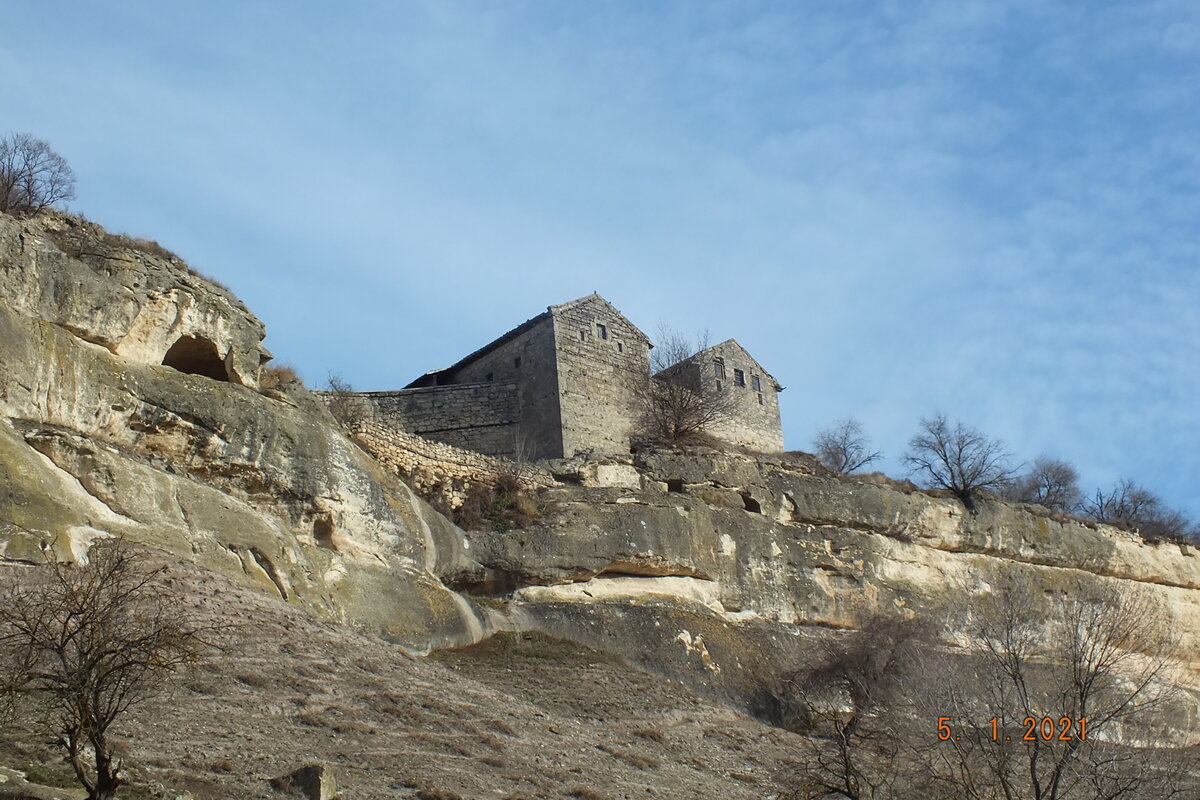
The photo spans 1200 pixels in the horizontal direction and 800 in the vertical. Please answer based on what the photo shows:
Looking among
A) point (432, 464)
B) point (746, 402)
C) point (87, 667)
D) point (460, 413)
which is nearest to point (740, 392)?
point (746, 402)

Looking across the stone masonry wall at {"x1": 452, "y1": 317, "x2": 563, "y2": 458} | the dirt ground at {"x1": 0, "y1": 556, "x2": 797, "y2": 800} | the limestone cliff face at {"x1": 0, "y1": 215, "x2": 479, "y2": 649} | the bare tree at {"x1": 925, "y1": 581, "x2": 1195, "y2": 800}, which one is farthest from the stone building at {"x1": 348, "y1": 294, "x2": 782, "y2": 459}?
the bare tree at {"x1": 925, "y1": 581, "x2": 1195, "y2": 800}

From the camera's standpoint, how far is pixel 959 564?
3597cm

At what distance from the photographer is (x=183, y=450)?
70.8 ft

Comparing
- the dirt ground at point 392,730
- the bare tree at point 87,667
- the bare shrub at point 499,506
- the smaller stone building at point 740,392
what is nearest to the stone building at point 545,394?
the smaller stone building at point 740,392

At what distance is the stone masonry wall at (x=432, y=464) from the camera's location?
28016mm

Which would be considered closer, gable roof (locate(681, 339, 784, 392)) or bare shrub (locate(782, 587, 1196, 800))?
bare shrub (locate(782, 587, 1196, 800))

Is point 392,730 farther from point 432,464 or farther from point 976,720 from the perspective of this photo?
point 432,464

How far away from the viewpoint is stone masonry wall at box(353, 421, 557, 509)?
2802 cm

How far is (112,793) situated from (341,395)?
19.8 m

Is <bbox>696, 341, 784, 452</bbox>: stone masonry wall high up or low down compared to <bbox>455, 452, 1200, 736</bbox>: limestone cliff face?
up

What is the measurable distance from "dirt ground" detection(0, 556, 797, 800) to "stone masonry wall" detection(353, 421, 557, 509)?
6.48m

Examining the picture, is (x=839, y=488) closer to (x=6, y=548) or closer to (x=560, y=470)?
(x=560, y=470)

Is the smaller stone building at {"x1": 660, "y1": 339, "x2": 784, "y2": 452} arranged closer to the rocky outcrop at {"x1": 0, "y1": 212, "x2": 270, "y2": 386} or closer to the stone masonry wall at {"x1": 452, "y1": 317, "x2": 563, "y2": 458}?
the stone masonry wall at {"x1": 452, "y1": 317, "x2": 563, "y2": 458}

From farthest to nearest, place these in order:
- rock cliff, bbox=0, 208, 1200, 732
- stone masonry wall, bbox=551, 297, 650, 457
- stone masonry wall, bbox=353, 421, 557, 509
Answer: stone masonry wall, bbox=551, 297, 650, 457
stone masonry wall, bbox=353, 421, 557, 509
rock cliff, bbox=0, 208, 1200, 732
